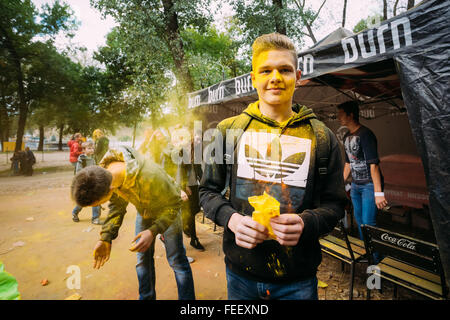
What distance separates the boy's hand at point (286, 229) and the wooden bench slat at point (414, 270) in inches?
96.3

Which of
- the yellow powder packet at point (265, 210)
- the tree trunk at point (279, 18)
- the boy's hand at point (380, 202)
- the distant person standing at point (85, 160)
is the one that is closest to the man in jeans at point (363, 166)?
the boy's hand at point (380, 202)

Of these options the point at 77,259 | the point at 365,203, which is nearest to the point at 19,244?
the point at 77,259

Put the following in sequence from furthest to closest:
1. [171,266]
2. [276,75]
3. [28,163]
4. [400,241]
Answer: [28,163], [171,266], [400,241], [276,75]

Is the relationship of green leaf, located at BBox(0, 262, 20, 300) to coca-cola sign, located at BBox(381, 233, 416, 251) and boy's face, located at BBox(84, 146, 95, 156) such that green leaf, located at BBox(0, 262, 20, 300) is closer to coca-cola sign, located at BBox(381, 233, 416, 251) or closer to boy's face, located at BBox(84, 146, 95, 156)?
coca-cola sign, located at BBox(381, 233, 416, 251)

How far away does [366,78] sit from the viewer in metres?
4.08

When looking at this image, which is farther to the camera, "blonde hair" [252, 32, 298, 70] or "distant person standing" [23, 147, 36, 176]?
"distant person standing" [23, 147, 36, 176]

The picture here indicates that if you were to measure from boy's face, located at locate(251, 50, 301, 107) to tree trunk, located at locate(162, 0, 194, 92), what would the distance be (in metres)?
8.05

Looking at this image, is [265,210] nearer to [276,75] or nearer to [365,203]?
[276,75]

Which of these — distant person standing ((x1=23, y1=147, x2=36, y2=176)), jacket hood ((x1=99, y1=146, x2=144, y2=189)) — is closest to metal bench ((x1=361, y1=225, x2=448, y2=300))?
jacket hood ((x1=99, y1=146, x2=144, y2=189))

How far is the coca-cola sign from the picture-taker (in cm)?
224

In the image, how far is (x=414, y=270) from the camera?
2559mm

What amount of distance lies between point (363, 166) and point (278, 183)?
2904 mm

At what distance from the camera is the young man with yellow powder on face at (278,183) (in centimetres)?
131

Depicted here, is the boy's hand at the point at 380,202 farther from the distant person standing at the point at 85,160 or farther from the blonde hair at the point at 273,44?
the distant person standing at the point at 85,160
